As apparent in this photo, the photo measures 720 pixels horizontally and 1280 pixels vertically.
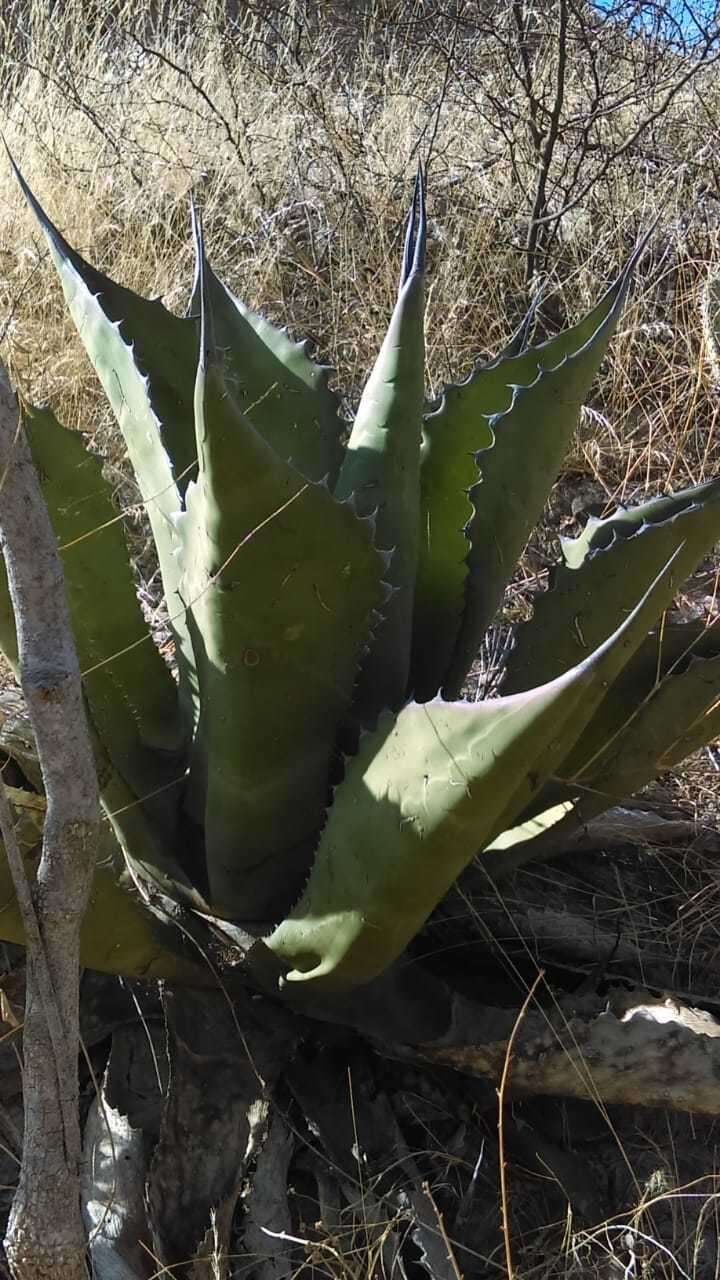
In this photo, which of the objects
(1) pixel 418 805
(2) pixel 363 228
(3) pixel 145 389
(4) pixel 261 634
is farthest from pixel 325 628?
(2) pixel 363 228

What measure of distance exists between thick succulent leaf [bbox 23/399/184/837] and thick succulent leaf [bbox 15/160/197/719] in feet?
0.14

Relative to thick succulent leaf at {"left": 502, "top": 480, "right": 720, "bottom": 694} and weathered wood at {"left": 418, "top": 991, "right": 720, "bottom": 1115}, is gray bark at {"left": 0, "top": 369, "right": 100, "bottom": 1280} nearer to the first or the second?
weathered wood at {"left": 418, "top": 991, "right": 720, "bottom": 1115}

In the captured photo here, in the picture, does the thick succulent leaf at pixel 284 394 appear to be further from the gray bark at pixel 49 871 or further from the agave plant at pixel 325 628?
the gray bark at pixel 49 871

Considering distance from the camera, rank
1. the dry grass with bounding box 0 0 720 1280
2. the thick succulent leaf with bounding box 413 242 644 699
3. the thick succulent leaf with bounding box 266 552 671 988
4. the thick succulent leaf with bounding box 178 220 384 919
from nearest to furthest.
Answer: the thick succulent leaf with bounding box 266 552 671 988
the thick succulent leaf with bounding box 178 220 384 919
the thick succulent leaf with bounding box 413 242 644 699
the dry grass with bounding box 0 0 720 1280

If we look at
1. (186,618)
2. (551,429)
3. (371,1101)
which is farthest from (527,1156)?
(551,429)

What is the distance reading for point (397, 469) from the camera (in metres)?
1.36

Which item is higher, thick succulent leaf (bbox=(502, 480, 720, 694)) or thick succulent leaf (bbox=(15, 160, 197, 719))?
thick succulent leaf (bbox=(15, 160, 197, 719))

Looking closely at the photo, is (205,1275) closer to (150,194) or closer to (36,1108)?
(36,1108)

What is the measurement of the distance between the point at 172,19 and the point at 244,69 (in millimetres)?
807

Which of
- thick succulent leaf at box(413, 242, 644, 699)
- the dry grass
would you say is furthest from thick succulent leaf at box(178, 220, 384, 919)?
the dry grass

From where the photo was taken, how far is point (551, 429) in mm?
1392

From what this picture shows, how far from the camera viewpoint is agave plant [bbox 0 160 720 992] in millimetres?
1085

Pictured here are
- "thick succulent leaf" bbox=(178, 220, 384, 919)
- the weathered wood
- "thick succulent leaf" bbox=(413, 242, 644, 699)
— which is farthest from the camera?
"thick succulent leaf" bbox=(413, 242, 644, 699)

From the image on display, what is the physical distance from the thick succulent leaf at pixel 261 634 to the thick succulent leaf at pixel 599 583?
0.88 ft
